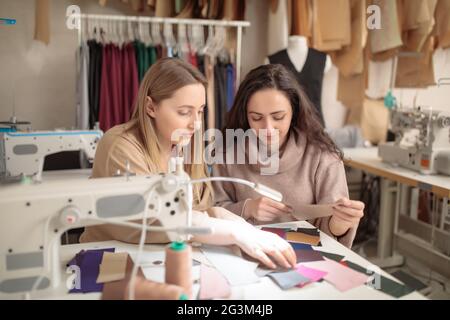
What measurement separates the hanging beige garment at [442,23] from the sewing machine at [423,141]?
39.8 inches

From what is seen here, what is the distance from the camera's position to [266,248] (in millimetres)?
1088

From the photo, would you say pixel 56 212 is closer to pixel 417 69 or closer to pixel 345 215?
pixel 345 215

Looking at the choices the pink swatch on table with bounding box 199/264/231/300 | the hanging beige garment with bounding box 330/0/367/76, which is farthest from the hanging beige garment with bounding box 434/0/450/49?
Answer: the pink swatch on table with bounding box 199/264/231/300

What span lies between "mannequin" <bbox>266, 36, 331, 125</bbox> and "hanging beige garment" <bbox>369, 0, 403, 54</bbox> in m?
0.49

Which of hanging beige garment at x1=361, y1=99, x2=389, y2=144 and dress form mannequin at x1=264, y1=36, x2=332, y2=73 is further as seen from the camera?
hanging beige garment at x1=361, y1=99, x2=389, y2=144

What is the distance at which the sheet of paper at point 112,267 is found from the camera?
101cm

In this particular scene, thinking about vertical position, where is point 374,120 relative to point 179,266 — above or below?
above

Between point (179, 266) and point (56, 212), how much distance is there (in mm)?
309

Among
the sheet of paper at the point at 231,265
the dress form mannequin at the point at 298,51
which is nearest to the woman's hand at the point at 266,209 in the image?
the sheet of paper at the point at 231,265

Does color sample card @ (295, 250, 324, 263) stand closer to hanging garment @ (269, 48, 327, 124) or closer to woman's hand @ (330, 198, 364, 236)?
woman's hand @ (330, 198, 364, 236)

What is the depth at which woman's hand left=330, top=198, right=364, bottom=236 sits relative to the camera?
130cm

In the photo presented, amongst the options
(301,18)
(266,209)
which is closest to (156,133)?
(266,209)
